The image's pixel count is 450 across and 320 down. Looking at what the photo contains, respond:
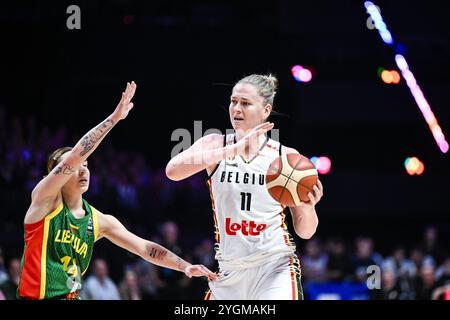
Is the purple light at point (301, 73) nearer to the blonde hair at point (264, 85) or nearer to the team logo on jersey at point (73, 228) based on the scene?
the blonde hair at point (264, 85)

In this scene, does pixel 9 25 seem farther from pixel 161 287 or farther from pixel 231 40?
pixel 161 287

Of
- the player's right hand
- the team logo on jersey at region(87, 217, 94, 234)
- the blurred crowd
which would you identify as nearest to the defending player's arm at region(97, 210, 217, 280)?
the team logo on jersey at region(87, 217, 94, 234)

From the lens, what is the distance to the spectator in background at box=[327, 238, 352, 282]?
38.3 feet

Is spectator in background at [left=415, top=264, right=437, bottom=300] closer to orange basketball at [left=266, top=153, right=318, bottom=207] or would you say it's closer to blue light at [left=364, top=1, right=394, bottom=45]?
blue light at [left=364, top=1, right=394, bottom=45]

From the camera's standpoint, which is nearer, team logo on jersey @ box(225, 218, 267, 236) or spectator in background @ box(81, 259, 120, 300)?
team logo on jersey @ box(225, 218, 267, 236)

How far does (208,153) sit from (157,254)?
1057mm

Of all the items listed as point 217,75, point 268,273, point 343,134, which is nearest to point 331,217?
point 343,134

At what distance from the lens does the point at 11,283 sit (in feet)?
26.9

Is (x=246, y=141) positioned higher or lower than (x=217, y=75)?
lower

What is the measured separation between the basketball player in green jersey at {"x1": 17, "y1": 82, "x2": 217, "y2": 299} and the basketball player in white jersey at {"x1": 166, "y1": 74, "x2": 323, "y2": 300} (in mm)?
232

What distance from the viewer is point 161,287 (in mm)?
9961

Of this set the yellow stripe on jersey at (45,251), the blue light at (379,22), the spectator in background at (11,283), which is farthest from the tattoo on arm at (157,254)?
the blue light at (379,22)

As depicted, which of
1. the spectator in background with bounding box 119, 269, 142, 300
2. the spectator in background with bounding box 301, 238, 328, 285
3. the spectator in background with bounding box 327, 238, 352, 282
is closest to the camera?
the spectator in background with bounding box 119, 269, 142, 300

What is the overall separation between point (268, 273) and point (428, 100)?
10.6m
